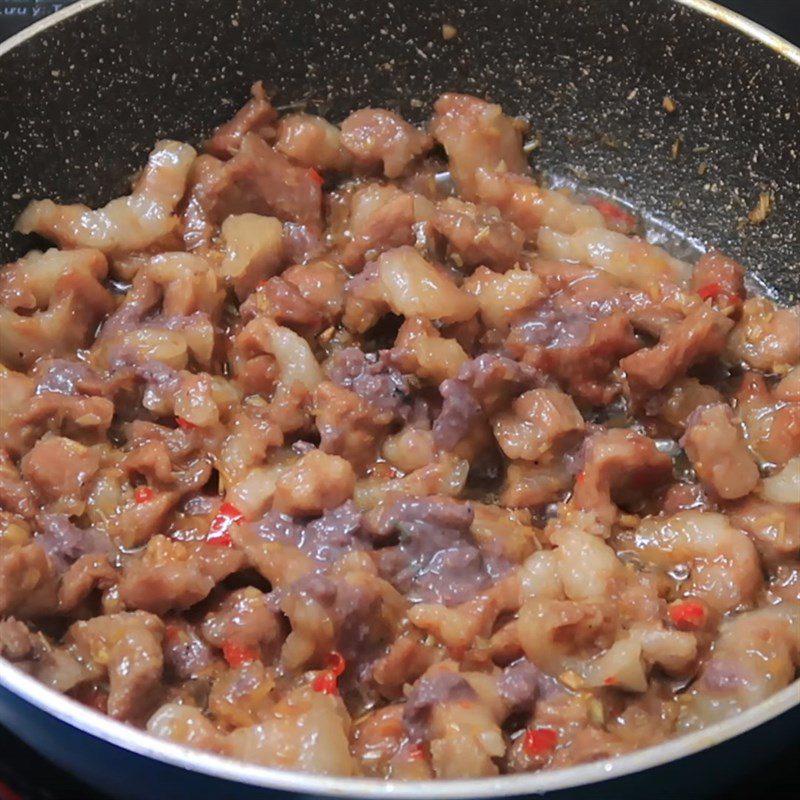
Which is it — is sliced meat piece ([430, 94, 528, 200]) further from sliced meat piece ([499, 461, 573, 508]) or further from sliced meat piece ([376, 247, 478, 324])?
sliced meat piece ([499, 461, 573, 508])

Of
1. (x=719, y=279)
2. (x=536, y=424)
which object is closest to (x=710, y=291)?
(x=719, y=279)

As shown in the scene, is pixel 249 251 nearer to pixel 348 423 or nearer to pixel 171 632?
pixel 348 423

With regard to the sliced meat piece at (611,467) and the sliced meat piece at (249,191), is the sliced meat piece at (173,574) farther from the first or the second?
the sliced meat piece at (249,191)

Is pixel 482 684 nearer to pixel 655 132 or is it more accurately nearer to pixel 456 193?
pixel 456 193

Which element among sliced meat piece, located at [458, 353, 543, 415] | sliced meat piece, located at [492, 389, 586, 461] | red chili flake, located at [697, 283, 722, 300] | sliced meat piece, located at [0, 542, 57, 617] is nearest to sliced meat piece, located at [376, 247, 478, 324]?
sliced meat piece, located at [458, 353, 543, 415]

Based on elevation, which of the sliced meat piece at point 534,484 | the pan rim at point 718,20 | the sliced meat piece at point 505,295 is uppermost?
the pan rim at point 718,20

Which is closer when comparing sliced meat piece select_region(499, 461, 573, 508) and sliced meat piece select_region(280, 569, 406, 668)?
sliced meat piece select_region(280, 569, 406, 668)

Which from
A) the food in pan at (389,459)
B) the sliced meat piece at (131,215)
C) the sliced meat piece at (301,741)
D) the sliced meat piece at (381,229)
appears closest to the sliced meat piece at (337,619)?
the food in pan at (389,459)
